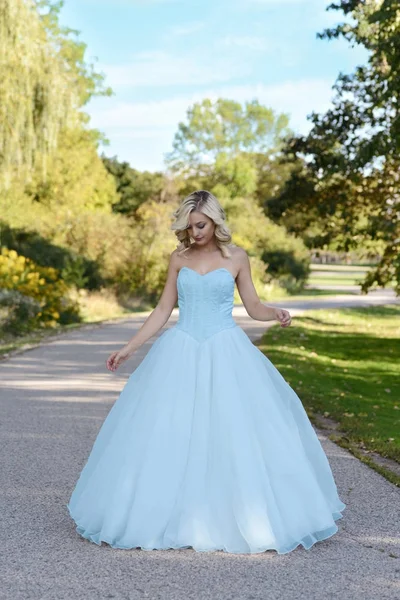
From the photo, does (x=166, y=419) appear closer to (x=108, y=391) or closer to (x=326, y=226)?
(x=108, y=391)

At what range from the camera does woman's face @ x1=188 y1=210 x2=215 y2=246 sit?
5508 millimetres

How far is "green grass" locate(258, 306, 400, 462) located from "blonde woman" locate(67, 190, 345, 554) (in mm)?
3326

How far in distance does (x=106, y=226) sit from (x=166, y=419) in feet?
96.2

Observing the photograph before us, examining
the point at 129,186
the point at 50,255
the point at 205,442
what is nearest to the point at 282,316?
the point at 205,442

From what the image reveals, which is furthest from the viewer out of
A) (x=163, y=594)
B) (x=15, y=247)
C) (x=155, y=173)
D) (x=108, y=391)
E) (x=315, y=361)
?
(x=155, y=173)

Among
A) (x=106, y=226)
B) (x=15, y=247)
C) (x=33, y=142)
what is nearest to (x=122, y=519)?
(x=33, y=142)

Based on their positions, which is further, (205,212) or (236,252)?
(236,252)

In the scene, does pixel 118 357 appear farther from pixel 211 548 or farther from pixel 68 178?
pixel 68 178

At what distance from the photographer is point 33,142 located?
2164 cm

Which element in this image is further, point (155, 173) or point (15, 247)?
point (155, 173)

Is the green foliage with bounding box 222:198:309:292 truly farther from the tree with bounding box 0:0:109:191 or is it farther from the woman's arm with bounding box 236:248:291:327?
the woman's arm with bounding box 236:248:291:327

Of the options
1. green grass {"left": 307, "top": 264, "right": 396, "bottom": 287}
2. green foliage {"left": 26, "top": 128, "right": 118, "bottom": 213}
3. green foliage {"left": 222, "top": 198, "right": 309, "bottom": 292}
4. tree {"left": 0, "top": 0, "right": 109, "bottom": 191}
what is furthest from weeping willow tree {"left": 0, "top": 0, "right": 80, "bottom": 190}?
green foliage {"left": 222, "top": 198, "right": 309, "bottom": 292}

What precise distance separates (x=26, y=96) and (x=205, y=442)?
58.6 feet

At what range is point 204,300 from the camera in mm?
5582
